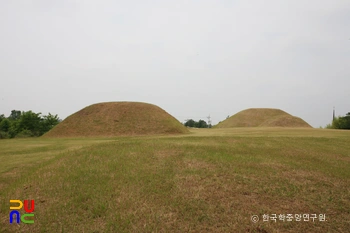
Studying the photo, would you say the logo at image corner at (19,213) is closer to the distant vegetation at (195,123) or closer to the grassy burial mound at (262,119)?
the grassy burial mound at (262,119)

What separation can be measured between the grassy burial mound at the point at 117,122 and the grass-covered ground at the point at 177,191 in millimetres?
22464

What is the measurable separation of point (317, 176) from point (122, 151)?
30.4 feet

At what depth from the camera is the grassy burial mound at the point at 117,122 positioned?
33.9 meters

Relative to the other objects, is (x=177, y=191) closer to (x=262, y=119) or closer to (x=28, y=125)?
(x=28, y=125)

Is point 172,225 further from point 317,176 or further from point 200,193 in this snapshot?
point 317,176

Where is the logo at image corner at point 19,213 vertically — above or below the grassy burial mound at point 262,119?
below

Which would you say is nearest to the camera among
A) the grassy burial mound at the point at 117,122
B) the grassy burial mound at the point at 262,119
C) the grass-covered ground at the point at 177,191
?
the grass-covered ground at the point at 177,191

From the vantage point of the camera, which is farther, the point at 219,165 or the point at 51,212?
the point at 219,165

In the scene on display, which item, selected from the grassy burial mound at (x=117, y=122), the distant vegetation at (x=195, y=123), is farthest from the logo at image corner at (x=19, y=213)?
the distant vegetation at (x=195, y=123)

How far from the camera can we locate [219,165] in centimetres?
972

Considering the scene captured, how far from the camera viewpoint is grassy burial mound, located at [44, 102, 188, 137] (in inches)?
1336

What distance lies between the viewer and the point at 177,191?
24.3 feet

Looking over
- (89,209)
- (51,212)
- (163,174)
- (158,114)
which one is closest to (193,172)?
(163,174)

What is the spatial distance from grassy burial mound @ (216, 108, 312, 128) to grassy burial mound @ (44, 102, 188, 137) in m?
34.6
